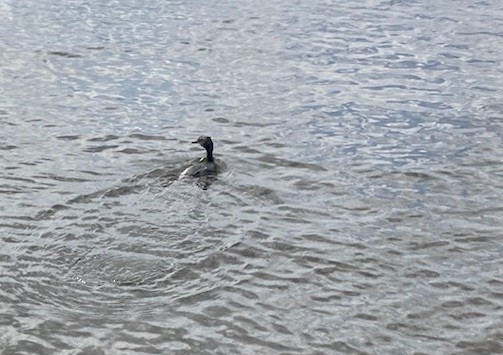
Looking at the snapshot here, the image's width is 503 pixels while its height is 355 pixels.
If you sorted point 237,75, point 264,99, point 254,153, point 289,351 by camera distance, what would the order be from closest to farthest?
1. point 289,351
2. point 254,153
3. point 264,99
4. point 237,75

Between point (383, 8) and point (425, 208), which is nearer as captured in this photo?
point (425, 208)

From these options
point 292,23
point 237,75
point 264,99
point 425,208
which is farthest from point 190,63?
point 425,208

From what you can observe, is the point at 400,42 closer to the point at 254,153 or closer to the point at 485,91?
the point at 485,91

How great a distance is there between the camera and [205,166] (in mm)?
12883

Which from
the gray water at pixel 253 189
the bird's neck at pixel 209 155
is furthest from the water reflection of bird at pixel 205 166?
the gray water at pixel 253 189

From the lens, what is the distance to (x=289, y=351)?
8.76 metres

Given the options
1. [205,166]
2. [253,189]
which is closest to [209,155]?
[205,166]

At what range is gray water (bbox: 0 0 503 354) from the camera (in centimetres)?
920

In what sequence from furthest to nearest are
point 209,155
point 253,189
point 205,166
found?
point 209,155
point 205,166
point 253,189

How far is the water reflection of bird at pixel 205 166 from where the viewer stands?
12.8m

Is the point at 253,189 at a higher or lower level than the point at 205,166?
lower

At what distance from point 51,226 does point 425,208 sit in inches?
171

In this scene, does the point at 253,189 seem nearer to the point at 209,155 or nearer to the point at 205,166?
the point at 205,166

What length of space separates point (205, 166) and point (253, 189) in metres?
0.77
